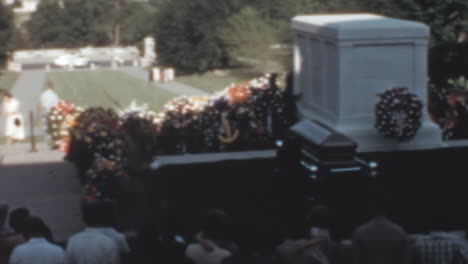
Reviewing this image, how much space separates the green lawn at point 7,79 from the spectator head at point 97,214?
35245 millimetres

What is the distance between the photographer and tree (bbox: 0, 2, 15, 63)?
42.4m

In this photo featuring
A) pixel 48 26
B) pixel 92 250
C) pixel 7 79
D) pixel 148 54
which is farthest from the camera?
pixel 48 26

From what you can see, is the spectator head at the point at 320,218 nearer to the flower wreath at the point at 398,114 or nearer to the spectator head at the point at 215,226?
the spectator head at the point at 215,226

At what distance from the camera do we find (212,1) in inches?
2025

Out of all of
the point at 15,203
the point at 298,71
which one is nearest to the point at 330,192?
the point at 15,203

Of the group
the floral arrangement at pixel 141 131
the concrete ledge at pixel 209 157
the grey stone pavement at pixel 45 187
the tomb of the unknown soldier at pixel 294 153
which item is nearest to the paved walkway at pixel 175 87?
the grey stone pavement at pixel 45 187

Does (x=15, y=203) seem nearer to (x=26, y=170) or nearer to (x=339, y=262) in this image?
(x=26, y=170)

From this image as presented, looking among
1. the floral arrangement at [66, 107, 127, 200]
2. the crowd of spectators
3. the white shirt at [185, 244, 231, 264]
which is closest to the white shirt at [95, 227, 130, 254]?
the crowd of spectators

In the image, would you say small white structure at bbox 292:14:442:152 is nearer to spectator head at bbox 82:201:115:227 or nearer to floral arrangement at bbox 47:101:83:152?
floral arrangement at bbox 47:101:83:152

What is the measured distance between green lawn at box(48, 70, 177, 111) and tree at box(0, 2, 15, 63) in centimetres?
298

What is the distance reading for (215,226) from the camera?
20.1 ft

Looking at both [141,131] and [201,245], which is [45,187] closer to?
[141,131]

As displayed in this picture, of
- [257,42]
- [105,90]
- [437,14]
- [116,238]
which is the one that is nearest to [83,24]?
[257,42]

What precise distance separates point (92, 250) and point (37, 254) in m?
0.44
